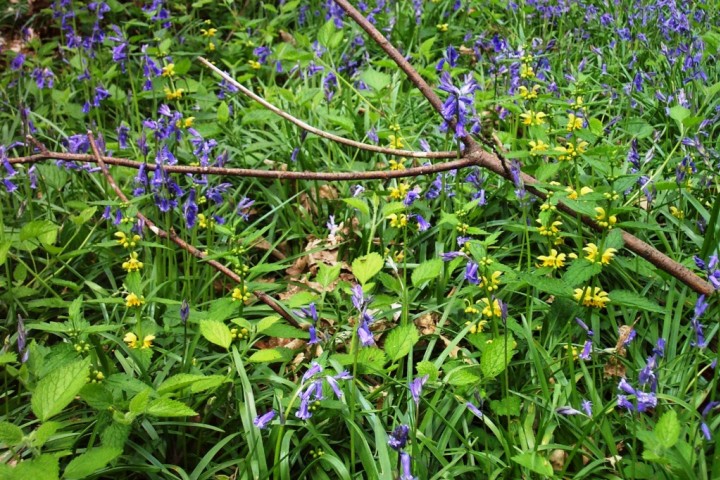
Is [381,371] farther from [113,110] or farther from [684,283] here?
[113,110]

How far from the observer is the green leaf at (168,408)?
1.84 metres

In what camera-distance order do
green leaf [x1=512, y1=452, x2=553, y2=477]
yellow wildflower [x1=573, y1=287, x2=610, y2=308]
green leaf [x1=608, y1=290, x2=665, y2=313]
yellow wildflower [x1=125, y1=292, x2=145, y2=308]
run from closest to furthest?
green leaf [x1=512, y1=452, x2=553, y2=477], green leaf [x1=608, y1=290, x2=665, y2=313], yellow wildflower [x1=573, y1=287, x2=610, y2=308], yellow wildflower [x1=125, y1=292, x2=145, y2=308]

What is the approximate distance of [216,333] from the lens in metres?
2.11

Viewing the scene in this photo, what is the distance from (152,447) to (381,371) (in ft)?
2.48

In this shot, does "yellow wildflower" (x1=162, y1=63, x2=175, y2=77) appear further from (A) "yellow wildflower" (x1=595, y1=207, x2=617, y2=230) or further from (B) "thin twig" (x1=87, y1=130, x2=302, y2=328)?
(A) "yellow wildflower" (x1=595, y1=207, x2=617, y2=230)

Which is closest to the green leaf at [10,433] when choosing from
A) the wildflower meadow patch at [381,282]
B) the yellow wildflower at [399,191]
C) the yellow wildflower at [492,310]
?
the wildflower meadow patch at [381,282]

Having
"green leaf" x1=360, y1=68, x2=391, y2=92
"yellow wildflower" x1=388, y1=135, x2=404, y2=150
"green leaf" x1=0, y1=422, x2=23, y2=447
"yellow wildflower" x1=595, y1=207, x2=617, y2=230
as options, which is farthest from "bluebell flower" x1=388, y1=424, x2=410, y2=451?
"green leaf" x1=360, y1=68, x2=391, y2=92

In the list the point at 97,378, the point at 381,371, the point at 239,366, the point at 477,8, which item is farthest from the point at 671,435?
the point at 477,8

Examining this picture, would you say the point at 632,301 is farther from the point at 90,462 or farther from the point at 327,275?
the point at 90,462

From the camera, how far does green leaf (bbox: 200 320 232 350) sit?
210 cm

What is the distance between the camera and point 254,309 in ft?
9.05

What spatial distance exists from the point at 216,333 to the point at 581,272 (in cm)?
112

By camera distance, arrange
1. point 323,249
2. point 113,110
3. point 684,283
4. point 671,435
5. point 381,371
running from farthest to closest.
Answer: point 113,110, point 323,249, point 684,283, point 381,371, point 671,435

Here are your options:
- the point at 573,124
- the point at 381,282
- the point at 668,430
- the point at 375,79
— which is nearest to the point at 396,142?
the point at 375,79
